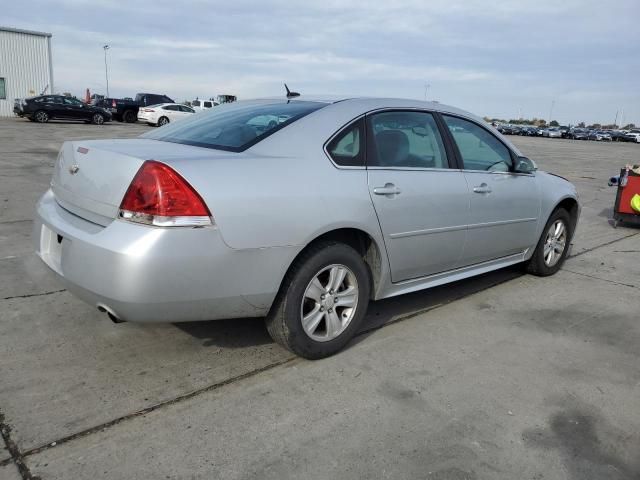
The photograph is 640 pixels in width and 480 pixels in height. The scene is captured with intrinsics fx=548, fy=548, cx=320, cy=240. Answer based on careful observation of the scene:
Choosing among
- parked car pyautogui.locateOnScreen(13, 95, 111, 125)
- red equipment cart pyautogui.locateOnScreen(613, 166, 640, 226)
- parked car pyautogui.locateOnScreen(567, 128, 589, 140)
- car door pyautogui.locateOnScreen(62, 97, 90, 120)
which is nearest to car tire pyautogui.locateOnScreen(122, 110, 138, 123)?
parked car pyautogui.locateOnScreen(13, 95, 111, 125)

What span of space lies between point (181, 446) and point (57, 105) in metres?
29.2

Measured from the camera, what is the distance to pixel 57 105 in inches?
1087

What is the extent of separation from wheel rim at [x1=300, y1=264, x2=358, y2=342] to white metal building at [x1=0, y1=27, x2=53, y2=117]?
35.2 m

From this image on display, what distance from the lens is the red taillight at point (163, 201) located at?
2.55m

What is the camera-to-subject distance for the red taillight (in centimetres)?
255

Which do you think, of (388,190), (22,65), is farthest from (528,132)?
(388,190)

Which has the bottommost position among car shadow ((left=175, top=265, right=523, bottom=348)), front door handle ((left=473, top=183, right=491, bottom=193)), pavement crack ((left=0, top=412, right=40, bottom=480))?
pavement crack ((left=0, top=412, right=40, bottom=480))

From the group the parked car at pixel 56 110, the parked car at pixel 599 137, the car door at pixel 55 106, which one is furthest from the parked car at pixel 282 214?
the parked car at pixel 599 137

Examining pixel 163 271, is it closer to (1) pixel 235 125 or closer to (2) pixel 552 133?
(1) pixel 235 125

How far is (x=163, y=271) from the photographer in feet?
8.34

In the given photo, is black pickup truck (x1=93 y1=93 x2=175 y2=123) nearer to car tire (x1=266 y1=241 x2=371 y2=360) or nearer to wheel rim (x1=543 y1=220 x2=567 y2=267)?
wheel rim (x1=543 y1=220 x2=567 y2=267)

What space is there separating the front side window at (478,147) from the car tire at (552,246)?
0.94m

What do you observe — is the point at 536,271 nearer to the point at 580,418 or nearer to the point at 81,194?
the point at 580,418

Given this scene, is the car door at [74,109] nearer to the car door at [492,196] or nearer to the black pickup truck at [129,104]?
the black pickup truck at [129,104]
